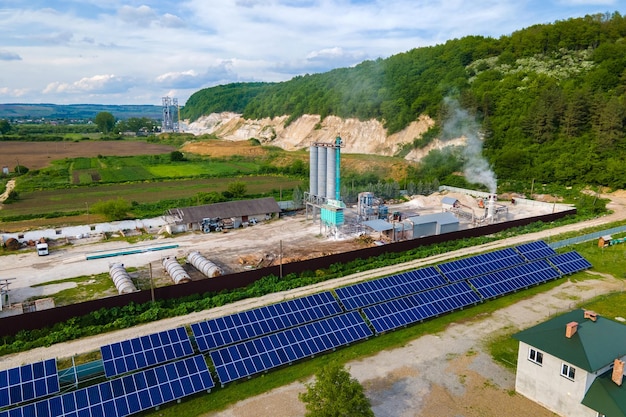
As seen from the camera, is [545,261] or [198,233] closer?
[545,261]

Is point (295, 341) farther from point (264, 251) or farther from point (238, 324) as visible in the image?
point (264, 251)

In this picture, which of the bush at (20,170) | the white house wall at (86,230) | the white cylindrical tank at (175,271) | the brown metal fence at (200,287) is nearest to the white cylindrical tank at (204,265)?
the white cylindrical tank at (175,271)

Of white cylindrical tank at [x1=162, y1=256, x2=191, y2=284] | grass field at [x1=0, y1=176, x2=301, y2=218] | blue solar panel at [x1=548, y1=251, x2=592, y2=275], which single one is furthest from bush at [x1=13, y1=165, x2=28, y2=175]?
blue solar panel at [x1=548, y1=251, x2=592, y2=275]

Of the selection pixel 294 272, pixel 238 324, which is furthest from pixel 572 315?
pixel 294 272

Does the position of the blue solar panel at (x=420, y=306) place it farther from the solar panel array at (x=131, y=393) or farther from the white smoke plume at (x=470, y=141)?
the white smoke plume at (x=470, y=141)

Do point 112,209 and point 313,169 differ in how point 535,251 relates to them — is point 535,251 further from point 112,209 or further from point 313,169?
point 112,209

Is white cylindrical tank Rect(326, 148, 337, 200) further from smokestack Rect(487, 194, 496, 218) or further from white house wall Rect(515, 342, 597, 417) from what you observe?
white house wall Rect(515, 342, 597, 417)
